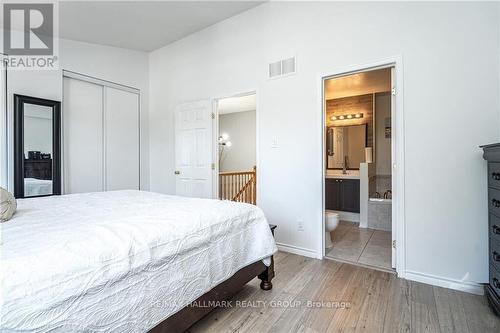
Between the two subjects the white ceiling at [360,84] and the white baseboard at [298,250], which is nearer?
the white baseboard at [298,250]

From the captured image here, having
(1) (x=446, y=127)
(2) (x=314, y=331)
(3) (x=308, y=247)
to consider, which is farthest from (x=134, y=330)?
(1) (x=446, y=127)

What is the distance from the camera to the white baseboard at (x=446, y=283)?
6.81 feet

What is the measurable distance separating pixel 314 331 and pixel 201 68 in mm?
3684

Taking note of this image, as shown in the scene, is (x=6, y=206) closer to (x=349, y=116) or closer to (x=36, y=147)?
(x=36, y=147)

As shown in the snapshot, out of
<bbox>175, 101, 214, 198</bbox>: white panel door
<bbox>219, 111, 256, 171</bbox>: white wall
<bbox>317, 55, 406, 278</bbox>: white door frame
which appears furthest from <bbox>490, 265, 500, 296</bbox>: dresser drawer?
<bbox>219, 111, 256, 171</bbox>: white wall

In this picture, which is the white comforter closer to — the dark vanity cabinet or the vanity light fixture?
the dark vanity cabinet

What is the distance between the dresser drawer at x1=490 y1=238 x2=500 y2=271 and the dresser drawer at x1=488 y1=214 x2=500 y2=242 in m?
0.04

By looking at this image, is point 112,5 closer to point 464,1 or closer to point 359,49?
point 359,49

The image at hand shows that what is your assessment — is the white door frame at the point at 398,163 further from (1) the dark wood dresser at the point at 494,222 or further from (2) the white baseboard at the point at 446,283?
(1) the dark wood dresser at the point at 494,222

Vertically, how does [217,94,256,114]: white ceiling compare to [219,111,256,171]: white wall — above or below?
above

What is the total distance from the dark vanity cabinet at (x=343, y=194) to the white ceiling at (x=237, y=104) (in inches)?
115

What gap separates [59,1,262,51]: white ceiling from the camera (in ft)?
10.2

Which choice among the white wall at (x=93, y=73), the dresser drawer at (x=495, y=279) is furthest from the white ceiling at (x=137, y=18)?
the dresser drawer at (x=495, y=279)

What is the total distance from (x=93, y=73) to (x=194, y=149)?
197cm
